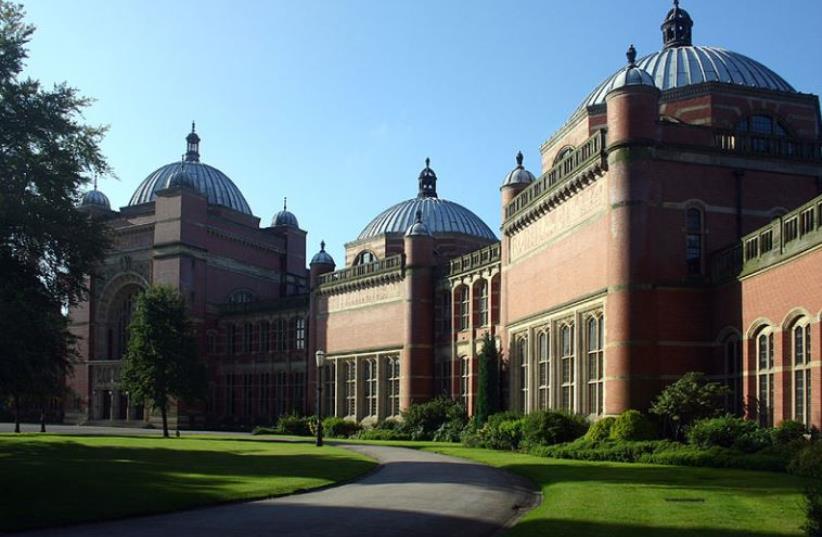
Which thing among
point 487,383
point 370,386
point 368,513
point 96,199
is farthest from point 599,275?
point 96,199

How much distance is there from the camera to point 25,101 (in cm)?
3127

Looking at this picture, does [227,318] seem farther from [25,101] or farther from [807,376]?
[807,376]

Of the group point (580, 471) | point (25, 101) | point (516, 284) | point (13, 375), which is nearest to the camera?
point (580, 471)

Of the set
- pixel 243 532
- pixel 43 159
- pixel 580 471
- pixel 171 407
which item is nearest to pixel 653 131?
pixel 580 471

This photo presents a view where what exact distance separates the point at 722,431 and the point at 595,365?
28.7 ft

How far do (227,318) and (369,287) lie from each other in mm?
18178

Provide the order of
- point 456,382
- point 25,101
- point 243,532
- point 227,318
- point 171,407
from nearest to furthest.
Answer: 1. point 243,532
2. point 25,101
3. point 456,382
4. point 171,407
5. point 227,318

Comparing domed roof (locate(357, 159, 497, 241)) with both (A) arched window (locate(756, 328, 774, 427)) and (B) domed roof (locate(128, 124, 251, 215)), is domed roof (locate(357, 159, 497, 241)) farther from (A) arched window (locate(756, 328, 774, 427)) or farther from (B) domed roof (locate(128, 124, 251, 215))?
(A) arched window (locate(756, 328, 774, 427))

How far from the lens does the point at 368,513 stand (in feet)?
56.2

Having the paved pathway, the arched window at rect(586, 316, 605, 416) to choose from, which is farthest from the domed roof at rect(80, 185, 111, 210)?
the paved pathway

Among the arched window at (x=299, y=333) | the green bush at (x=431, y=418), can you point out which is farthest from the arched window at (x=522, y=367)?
the arched window at (x=299, y=333)

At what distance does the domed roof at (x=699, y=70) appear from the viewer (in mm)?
42531

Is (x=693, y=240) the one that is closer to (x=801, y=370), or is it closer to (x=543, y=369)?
(x=801, y=370)

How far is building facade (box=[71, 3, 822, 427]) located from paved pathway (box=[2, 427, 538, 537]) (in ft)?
34.6
